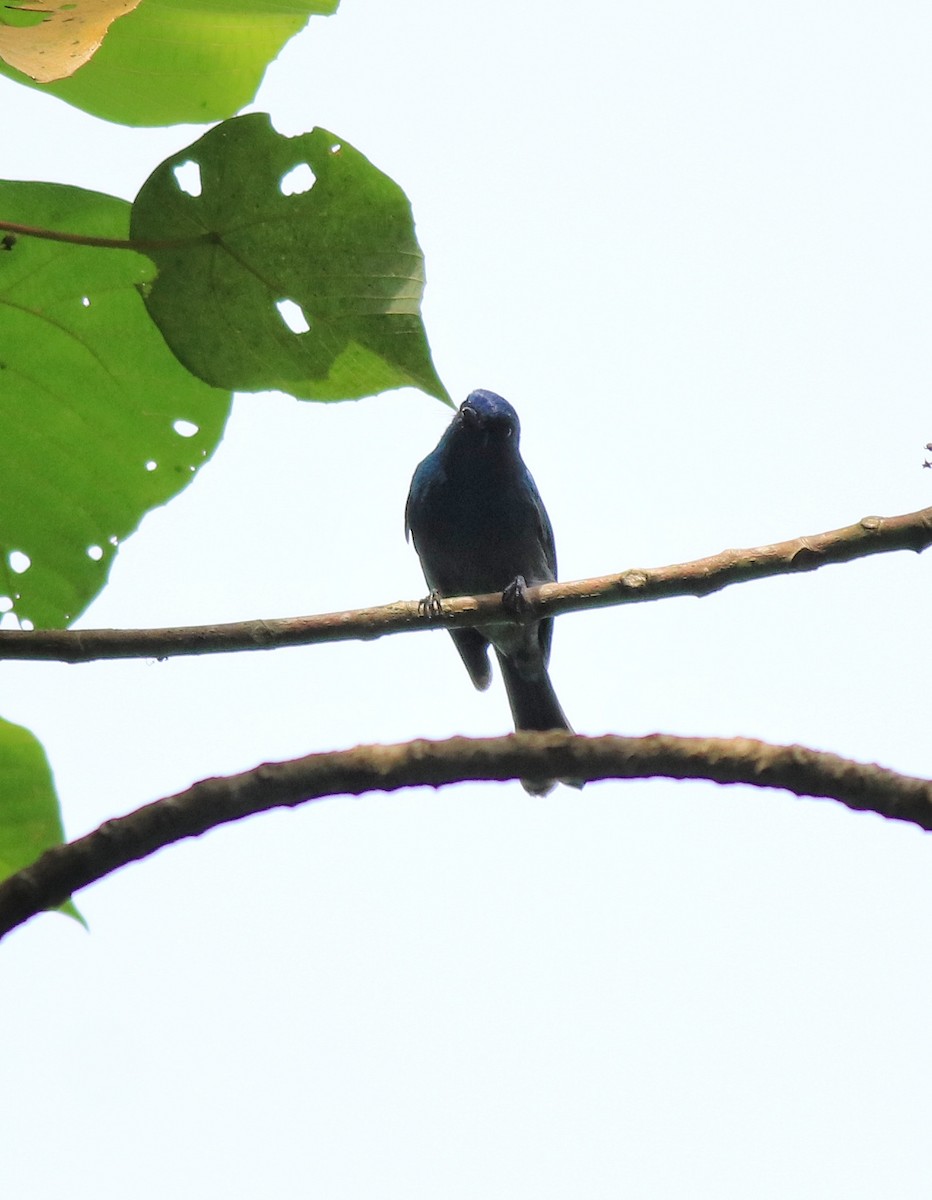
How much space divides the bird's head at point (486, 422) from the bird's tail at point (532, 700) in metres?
1.20

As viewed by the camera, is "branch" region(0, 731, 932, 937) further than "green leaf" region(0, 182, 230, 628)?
No

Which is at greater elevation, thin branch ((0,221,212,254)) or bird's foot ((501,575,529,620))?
thin branch ((0,221,212,254))

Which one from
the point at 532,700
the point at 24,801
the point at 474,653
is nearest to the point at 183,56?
the point at 24,801

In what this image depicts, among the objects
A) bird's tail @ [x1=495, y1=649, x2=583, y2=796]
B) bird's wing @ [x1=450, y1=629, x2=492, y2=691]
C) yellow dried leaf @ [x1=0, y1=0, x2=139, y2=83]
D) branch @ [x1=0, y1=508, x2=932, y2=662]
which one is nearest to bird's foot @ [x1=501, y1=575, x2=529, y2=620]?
branch @ [x1=0, y1=508, x2=932, y2=662]

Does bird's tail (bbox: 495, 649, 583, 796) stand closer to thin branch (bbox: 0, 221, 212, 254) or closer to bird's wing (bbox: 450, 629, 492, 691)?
bird's wing (bbox: 450, 629, 492, 691)

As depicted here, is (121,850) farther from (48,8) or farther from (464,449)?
(464,449)

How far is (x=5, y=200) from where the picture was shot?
8.80ft

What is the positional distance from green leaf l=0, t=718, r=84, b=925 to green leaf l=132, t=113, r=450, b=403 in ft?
2.72

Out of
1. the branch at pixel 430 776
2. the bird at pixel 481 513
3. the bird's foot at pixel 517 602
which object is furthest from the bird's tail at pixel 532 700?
the branch at pixel 430 776

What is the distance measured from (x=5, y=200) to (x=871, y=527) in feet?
5.96

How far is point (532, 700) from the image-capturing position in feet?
22.3

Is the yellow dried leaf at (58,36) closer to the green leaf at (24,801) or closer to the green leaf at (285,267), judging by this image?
the green leaf at (285,267)

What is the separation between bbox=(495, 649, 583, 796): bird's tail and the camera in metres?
6.77

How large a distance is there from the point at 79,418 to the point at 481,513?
3144mm
